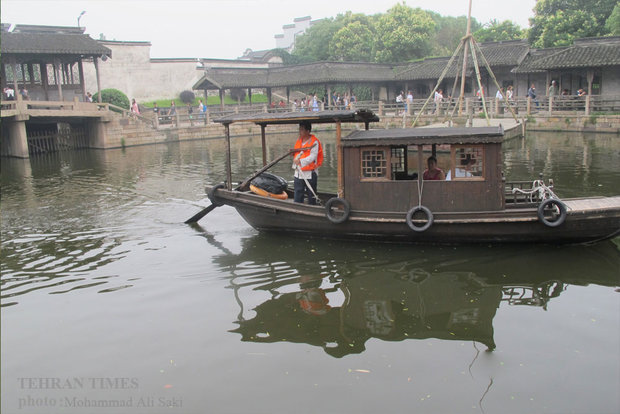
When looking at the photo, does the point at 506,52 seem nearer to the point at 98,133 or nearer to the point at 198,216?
the point at 98,133

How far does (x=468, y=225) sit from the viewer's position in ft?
27.8

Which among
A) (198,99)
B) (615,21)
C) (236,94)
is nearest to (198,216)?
(615,21)

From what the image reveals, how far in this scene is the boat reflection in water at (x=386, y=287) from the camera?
6.41 meters

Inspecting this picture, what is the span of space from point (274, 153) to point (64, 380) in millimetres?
19581

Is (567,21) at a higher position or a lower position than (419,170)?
higher

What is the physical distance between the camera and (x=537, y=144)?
2255 centimetres

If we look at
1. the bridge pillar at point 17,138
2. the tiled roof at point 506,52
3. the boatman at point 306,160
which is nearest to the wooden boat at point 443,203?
the boatman at point 306,160

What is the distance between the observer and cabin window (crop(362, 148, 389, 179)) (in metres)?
8.75

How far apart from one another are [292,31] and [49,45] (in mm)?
55184

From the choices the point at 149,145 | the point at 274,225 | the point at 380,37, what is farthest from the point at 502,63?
the point at 274,225

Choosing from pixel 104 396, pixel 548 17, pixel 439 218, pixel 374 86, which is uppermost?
pixel 548 17

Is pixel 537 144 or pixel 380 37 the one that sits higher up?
pixel 380 37

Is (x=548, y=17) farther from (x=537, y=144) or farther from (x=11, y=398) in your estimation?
(x=11, y=398)

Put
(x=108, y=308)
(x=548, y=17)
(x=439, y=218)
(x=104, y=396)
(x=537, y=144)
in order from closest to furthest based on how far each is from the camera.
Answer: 1. (x=104, y=396)
2. (x=108, y=308)
3. (x=439, y=218)
4. (x=537, y=144)
5. (x=548, y=17)
